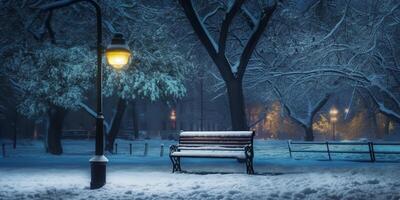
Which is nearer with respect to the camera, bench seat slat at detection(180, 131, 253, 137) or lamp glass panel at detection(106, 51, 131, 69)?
lamp glass panel at detection(106, 51, 131, 69)

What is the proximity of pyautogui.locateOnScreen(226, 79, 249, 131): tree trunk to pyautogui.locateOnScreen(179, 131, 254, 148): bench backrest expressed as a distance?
3666 millimetres

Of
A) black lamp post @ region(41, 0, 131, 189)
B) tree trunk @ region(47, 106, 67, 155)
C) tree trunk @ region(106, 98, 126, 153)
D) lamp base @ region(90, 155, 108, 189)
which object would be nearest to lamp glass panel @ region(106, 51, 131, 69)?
black lamp post @ region(41, 0, 131, 189)

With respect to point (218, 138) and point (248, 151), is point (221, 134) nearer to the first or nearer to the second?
point (218, 138)

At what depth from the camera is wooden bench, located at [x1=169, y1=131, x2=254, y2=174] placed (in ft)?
49.9

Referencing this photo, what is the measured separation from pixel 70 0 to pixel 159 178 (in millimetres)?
8245

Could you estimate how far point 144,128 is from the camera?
3723 inches

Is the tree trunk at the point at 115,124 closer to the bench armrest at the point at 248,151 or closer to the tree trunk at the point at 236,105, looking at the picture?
the tree trunk at the point at 236,105

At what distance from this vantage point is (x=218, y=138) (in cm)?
1625

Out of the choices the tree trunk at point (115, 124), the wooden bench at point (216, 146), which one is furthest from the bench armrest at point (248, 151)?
the tree trunk at point (115, 124)

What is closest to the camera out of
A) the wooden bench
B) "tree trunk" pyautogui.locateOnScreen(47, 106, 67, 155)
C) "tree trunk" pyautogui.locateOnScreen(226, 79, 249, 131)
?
the wooden bench

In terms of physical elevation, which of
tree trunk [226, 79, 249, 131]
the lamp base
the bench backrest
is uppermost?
tree trunk [226, 79, 249, 131]

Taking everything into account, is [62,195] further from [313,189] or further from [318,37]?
[318,37]

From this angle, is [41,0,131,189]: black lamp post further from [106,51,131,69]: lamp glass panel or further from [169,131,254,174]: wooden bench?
[169,131,254,174]: wooden bench

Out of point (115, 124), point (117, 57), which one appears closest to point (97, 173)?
point (117, 57)
